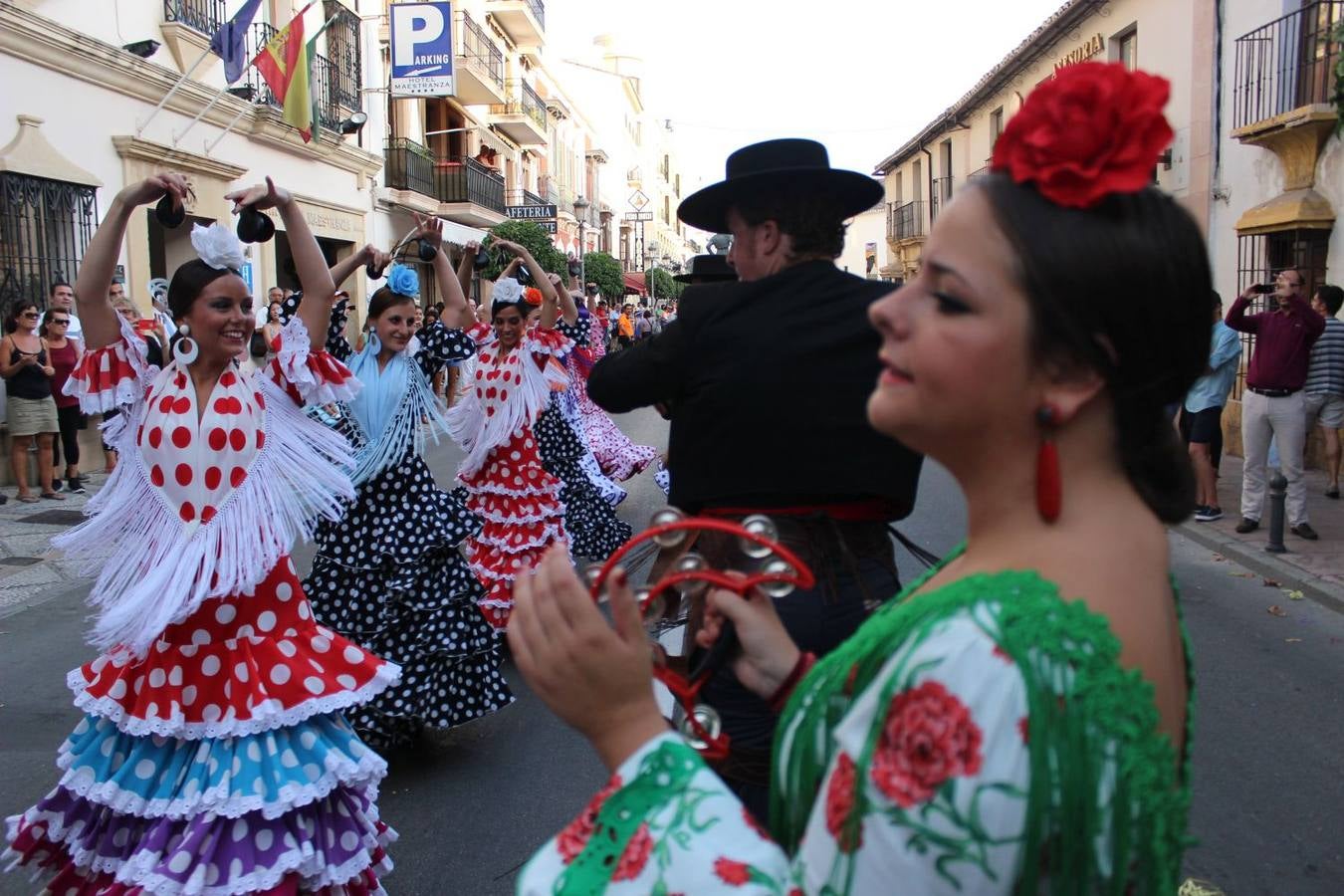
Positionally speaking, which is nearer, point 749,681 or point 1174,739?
point 1174,739

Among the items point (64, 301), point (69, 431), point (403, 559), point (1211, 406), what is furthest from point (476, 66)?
point (403, 559)

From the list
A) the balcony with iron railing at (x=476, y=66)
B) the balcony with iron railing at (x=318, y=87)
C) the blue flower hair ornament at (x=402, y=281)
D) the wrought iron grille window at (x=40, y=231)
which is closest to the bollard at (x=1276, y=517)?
the blue flower hair ornament at (x=402, y=281)

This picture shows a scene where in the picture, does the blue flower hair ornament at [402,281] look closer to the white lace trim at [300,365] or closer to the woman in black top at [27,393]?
the white lace trim at [300,365]

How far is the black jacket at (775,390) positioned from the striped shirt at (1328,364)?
7651 millimetres

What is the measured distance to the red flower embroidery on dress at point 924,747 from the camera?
3.31 feet

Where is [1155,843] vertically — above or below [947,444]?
below

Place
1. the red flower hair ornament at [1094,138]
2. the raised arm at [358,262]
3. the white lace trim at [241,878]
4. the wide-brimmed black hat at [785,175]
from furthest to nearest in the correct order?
the raised arm at [358,262]
the white lace trim at [241,878]
the wide-brimmed black hat at [785,175]
the red flower hair ornament at [1094,138]

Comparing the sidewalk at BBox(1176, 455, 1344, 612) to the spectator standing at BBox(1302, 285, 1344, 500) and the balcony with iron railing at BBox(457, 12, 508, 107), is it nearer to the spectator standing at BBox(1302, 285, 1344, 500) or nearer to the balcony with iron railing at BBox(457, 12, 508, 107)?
the spectator standing at BBox(1302, 285, 1344, 500)

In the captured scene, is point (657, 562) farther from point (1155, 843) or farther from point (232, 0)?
point (232, 0)

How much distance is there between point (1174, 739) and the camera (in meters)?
1.17

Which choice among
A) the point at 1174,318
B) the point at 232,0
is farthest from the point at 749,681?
the point at 232,0

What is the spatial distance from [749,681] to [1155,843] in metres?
0.64

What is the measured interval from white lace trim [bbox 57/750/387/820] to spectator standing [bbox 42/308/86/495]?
888 centimetres

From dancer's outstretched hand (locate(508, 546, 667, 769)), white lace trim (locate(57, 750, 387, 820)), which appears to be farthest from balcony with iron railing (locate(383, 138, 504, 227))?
dancer's outstretched hand (locate(508, 546, 667, 769))
